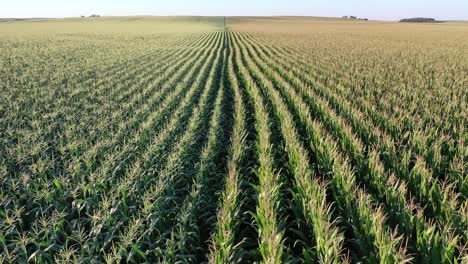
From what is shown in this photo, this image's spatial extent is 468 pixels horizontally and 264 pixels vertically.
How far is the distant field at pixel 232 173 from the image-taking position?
421 cm

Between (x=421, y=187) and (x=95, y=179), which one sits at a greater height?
(x=421, y=187)

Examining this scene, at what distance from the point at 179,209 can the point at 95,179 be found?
5.78 ft

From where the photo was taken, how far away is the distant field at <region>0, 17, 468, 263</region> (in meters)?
4.21

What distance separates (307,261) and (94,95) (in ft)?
36.4

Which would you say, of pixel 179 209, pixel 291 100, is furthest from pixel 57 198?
pixel 291 100

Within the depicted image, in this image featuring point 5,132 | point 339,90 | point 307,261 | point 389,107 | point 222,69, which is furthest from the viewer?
point 222,69

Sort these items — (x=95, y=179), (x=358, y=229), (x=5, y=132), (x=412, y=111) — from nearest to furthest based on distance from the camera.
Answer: (x=358, y=229), (x=95, y=179), (x=5, y=132), (x=412, y=111)

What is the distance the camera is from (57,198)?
546 cm

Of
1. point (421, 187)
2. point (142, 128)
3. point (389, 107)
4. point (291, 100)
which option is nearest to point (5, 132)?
point (142, 128)

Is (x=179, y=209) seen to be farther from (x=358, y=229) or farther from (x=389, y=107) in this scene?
(x=389, y=107)

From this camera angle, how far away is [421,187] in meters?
5.05

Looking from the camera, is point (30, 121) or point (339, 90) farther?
point (339, 90)

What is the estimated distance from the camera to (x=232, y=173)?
17.7ft

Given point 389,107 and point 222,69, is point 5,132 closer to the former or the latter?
point 389,107
